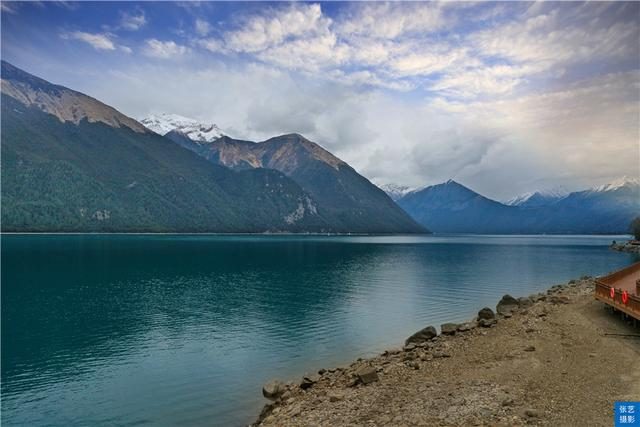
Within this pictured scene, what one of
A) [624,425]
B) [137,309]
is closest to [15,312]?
[137,309]

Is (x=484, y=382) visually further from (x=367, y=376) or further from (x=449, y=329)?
(x=449, y=329)

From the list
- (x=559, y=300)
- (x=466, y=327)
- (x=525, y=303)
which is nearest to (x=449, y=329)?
(x=466, y=327)

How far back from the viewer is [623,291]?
40188mm

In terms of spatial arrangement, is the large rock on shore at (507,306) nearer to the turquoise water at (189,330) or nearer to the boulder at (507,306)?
the boulder at (507,306)

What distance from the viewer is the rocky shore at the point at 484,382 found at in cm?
2167

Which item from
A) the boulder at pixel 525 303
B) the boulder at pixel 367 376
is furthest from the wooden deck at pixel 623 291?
the boulder at pixel 367 376

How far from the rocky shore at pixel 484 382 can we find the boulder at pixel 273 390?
0.06 meters

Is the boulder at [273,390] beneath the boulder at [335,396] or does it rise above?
beneath

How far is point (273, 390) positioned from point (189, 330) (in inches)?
963

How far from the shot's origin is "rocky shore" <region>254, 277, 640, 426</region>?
2167 cm

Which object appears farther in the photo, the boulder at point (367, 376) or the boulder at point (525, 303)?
the boulder at point (525, 303)

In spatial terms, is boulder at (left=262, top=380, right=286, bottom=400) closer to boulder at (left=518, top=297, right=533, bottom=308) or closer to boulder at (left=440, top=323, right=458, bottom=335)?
boulder at (left=440, top=323, right=458, bottom=335)

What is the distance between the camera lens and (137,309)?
62.8m

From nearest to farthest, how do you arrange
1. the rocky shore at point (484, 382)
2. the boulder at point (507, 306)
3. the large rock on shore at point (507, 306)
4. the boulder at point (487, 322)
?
the rocky shore at point (484, 382) → the boulder at point (487, 322) → the large rock on shore at point (507, 306) → the boulder at point (507, 306)
